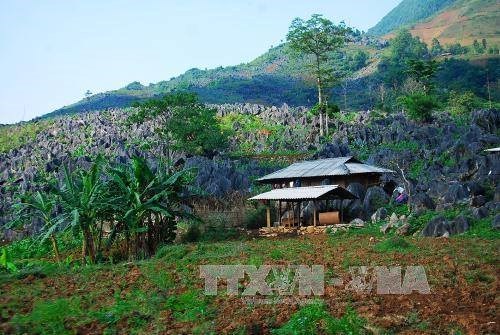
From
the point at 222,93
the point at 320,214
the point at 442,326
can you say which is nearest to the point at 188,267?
the point at 442,326

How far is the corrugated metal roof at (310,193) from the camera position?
70.9 ft

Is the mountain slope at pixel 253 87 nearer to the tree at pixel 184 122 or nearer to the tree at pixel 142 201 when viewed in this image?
the tree at pixel 184 122

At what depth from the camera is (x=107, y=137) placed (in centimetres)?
4594

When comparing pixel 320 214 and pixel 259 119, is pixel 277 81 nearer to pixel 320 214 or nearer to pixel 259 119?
pixel 259 119

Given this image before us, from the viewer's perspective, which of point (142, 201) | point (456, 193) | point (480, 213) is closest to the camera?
point (142, 201)

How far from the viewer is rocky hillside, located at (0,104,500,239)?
883 inches

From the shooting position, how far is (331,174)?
84.2 feet

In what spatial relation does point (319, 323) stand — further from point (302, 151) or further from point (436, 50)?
point (436, 50)

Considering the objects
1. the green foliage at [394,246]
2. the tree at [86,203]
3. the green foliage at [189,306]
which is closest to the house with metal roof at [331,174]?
the green foliage at [394,246]

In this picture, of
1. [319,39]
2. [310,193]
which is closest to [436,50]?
[319,39]

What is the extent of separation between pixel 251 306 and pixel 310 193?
1409cm

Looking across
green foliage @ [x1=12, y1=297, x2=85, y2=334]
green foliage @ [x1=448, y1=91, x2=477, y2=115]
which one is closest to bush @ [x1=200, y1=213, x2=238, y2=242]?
green foliage @ [x1=12, y1=297, x2=85, y2=334]

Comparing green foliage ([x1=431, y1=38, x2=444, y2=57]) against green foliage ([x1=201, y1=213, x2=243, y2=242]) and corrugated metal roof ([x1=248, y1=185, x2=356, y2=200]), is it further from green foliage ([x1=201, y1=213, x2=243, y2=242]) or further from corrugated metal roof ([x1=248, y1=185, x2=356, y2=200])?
green foliage ([x1=201, y1=213, x2=243, y2=242])

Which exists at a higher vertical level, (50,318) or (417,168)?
(50,318)
